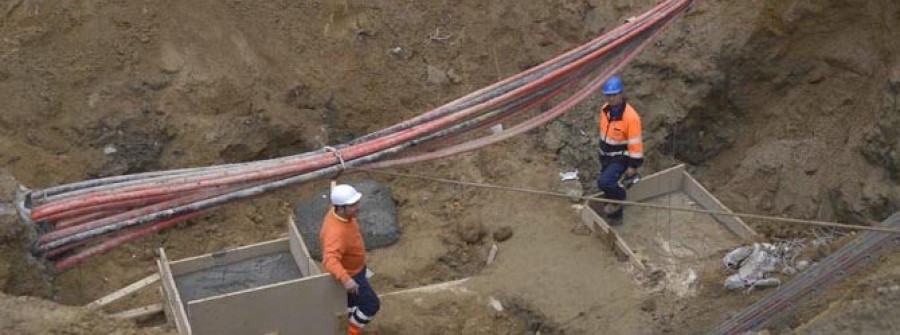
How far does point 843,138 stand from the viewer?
8.94 metres

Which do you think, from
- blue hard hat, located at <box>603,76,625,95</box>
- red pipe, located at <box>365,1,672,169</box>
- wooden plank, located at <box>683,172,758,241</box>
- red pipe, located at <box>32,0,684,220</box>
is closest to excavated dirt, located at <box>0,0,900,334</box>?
wooden plank, located at <box>683,172,758,241</box>

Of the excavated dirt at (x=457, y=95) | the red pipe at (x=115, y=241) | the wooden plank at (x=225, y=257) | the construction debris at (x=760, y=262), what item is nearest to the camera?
the red pipe at (x=115, y=241)

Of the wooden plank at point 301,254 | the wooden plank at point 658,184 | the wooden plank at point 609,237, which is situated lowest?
the wooden plank at point 609,237

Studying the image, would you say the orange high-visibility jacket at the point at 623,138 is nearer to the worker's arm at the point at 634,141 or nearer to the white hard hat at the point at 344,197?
the worker's arm at the point at 634,141

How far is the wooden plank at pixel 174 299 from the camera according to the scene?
6.94 metres

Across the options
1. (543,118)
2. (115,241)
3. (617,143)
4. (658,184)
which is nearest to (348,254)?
(115,241)

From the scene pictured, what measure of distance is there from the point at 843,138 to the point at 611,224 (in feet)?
7.01

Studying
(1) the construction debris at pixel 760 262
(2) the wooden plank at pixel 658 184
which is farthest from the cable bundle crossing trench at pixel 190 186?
(1) the construction debris at pixel 760 262

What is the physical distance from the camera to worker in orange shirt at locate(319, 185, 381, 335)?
6.90 m

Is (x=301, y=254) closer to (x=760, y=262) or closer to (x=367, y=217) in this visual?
(x=367, y=217)

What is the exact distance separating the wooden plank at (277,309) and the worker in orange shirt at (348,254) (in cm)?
12

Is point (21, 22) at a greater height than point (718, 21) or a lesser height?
greater

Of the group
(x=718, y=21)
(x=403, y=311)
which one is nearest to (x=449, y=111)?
(x=403, y=311)

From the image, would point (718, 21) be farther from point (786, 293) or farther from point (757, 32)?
point (786, 293)
